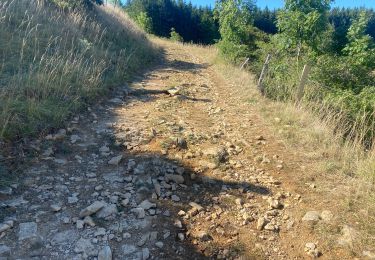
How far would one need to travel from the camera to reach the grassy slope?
4137mm

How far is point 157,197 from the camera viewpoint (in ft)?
10.7

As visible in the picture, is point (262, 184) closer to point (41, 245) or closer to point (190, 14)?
Answer: point (41, 245)

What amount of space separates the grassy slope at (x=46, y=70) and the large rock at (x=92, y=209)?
1.45m

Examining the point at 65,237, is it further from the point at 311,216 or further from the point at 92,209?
the point at 311,216

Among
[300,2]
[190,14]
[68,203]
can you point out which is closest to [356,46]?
[300,2]

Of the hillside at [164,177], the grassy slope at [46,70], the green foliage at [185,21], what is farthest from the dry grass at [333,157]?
the green foliage at [185,21]

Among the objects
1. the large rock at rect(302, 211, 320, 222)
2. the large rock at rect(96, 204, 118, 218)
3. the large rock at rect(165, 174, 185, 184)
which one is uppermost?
the large rock at rect(302, 211, 320, 222)

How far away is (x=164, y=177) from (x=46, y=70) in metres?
2.76

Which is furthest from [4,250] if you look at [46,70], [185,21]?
[185,21]

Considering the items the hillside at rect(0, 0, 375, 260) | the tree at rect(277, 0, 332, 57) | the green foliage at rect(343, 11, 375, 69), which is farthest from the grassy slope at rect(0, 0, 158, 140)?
the green foliage at rect(343, 11, 375, 69)

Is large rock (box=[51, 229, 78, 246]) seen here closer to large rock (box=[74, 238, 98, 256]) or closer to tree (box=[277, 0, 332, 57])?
large rock (box=[74, 238, 98, 256])

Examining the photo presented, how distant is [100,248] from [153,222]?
525 mm

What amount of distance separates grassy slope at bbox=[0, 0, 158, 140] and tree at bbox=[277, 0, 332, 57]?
405 centimetres

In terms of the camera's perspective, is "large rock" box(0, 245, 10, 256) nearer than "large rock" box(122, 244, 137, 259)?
Yes
